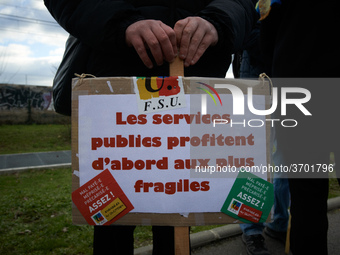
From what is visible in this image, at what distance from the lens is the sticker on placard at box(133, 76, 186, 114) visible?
1.07 m

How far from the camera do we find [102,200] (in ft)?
3.59

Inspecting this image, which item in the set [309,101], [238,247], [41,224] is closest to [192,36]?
[309,101]

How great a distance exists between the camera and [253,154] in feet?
3.61

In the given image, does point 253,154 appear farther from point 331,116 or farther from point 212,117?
point 331,116

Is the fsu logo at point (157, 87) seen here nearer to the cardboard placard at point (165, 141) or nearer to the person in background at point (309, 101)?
the cardboard placard at point (165, 141)

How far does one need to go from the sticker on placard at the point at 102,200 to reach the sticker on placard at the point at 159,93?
11.6 inches

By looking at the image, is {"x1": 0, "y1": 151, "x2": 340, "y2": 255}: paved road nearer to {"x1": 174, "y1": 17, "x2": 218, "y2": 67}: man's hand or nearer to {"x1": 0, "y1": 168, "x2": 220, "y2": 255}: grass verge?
{"x1": 0, "y1": 168, "x2": 220, "y2": 255}: grass verge

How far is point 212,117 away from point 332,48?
0.58m

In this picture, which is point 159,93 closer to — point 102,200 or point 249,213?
point 102,200

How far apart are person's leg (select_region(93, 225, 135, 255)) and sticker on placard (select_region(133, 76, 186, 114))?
571mm

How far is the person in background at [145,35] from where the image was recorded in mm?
1062

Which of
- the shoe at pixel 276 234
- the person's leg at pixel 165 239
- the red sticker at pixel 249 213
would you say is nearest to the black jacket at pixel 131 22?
the red sticker at pixel 249 213

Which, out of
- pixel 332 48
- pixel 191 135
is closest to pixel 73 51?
pixel 191 135

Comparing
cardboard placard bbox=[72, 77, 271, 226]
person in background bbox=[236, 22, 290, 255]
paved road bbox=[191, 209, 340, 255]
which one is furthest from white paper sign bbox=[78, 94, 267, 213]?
paved road bbox=[191, 209, 340, 255]
